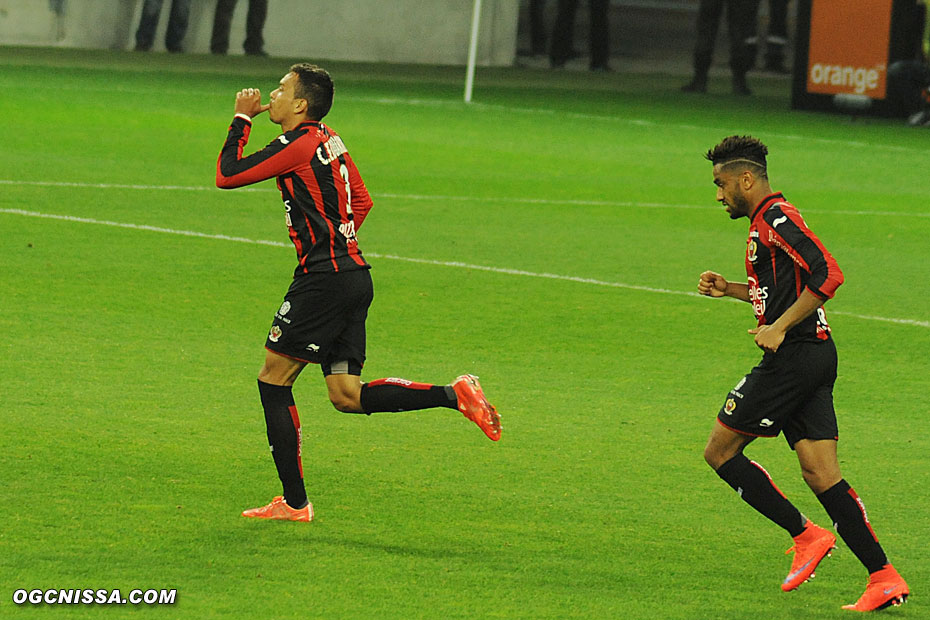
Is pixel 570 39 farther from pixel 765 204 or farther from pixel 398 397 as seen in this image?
pixel 765 204

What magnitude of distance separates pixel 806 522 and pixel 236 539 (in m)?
2.11

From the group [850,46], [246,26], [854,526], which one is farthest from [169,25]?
[854,526]

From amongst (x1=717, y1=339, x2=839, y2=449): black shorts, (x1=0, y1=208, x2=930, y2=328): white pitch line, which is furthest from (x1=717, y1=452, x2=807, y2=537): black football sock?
(x1=0, y1=208, x2=930, y2=328): white pitch line

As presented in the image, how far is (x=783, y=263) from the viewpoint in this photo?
18.1ft

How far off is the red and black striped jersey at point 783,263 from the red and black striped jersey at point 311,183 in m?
1.63

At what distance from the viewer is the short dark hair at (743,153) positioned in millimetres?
5642

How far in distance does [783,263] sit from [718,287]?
1.01 ft

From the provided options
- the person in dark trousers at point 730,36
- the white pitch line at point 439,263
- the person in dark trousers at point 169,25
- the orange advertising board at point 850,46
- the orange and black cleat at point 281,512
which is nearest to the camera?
the orange and black cleat at point 281,512

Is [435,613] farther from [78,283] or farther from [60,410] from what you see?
[78,283]

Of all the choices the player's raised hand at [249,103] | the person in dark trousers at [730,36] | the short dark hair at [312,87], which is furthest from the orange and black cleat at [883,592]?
the person in dark trousers at [730,36]

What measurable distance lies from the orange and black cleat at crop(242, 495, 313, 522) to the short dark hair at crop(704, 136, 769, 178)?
6.91ft

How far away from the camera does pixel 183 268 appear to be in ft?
40.1

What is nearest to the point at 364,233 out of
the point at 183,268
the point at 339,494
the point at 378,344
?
the point at 183,268

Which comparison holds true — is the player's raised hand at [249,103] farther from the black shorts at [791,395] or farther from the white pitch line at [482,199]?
the white pitch line at [482,199]
